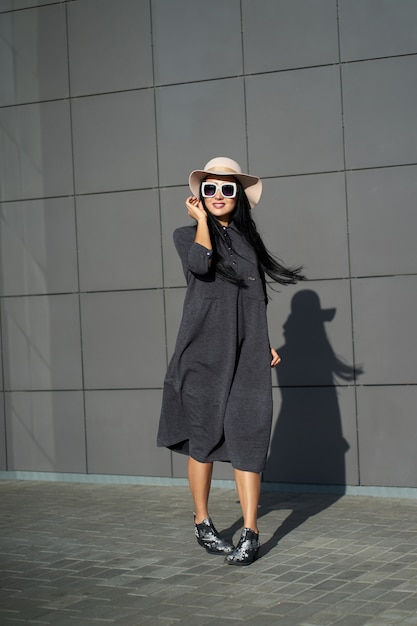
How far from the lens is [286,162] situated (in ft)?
25.7

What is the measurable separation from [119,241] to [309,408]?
2078 millimetres

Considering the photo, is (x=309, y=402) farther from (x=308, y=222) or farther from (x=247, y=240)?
(x=247, y=240)

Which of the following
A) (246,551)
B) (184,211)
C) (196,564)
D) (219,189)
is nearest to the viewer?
(246,551)

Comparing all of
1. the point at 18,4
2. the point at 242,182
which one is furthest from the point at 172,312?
the point at 18,4

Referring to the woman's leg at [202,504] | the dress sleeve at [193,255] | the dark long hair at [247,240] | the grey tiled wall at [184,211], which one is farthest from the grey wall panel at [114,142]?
the woman's leg at [202,504]

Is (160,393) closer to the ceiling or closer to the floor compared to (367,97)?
closer to the floor

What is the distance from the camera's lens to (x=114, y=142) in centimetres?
848

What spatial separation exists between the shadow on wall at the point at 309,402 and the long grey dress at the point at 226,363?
1959 mm

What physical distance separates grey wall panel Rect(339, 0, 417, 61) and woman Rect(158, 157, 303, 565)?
214cm

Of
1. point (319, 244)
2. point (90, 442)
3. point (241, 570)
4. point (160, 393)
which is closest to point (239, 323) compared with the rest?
point (241, 570)

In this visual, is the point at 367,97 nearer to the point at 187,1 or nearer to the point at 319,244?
the point at 319,244

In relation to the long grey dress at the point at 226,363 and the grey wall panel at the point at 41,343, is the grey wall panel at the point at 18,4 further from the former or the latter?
the long grey dress at the point at 226,363

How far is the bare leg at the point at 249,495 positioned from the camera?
560 centimetres

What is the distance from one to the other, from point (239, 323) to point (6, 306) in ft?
12.0
